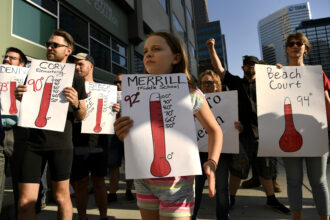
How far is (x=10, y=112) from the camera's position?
2.06 meters

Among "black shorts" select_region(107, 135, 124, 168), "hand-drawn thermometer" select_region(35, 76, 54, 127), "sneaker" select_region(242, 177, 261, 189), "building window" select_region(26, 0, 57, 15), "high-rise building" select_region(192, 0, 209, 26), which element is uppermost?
"high-rise building" select_region(192, 0, 209, 26)

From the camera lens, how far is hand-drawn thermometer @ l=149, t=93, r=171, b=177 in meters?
1.05

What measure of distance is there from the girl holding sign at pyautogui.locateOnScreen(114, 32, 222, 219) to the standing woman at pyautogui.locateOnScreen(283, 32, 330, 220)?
1.23 m

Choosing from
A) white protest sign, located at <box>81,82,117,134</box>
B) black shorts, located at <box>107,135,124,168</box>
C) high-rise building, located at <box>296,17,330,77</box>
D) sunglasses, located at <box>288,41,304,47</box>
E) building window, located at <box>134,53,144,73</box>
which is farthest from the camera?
high-rise building, located at <box>296,17,330,77</box>

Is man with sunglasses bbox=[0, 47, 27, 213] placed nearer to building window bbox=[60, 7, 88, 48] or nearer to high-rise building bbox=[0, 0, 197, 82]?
high-rise building bbox=[0, 0, 197, 82]

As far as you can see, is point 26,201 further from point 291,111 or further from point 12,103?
point 291,111

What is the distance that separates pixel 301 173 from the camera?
1.92 m

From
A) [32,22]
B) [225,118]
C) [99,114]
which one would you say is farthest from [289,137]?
[32,22]

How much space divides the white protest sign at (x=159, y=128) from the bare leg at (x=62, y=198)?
39.3 inches

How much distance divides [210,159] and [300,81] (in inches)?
55.7

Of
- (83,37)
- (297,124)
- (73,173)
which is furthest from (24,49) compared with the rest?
(297,124)

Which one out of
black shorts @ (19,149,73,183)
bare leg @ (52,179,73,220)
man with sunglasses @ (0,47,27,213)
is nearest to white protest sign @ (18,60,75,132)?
black shorts @ (19,149,73,183)

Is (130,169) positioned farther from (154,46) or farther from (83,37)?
(83,37)

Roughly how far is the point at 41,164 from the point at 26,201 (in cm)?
27
